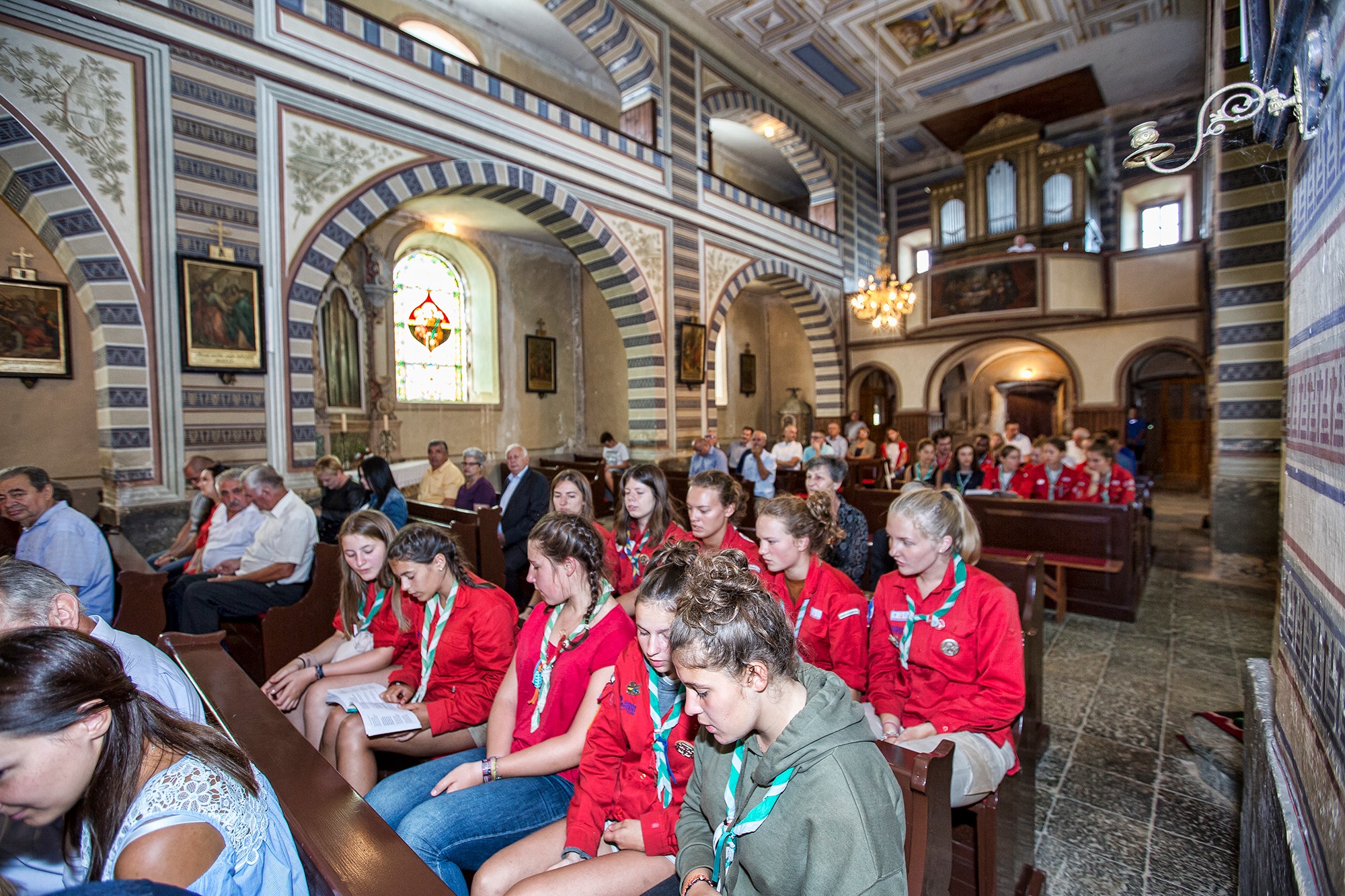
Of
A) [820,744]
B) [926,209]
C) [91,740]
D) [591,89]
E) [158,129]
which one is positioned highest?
[591,89]

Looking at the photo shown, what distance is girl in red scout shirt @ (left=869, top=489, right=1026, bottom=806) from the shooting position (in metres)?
2.03

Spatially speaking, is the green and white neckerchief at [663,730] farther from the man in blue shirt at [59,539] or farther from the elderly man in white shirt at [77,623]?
the man in blue shirt at [59,539]

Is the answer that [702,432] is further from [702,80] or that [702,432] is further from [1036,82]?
[1036,82]

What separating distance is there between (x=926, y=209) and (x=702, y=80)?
7.14 meters

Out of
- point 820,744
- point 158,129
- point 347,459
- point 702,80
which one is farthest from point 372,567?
point 702,80

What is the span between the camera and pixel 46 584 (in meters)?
1.78

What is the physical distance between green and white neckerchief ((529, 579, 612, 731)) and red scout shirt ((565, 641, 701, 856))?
28 centimetres

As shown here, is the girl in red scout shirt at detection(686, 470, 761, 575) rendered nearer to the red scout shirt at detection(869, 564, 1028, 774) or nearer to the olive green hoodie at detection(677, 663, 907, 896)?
the red scout shirt at detection(869, 564, 1028, 774)

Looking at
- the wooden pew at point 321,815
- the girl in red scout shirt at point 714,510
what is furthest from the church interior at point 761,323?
the girl in red scout shirt at point 714,510

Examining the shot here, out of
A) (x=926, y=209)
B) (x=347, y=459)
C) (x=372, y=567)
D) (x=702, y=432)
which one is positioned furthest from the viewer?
(x=926, y=209)

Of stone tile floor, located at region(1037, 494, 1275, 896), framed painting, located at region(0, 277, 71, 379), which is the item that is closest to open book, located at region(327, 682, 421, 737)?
stone tile floor, located at region(1037, 494, 1275, 896)

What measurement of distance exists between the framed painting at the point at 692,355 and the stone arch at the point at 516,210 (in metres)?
0.40

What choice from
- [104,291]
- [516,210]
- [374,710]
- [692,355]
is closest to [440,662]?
[374,710]

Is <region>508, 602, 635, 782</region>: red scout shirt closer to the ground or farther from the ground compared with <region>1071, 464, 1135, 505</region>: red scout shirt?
closer to the ground
